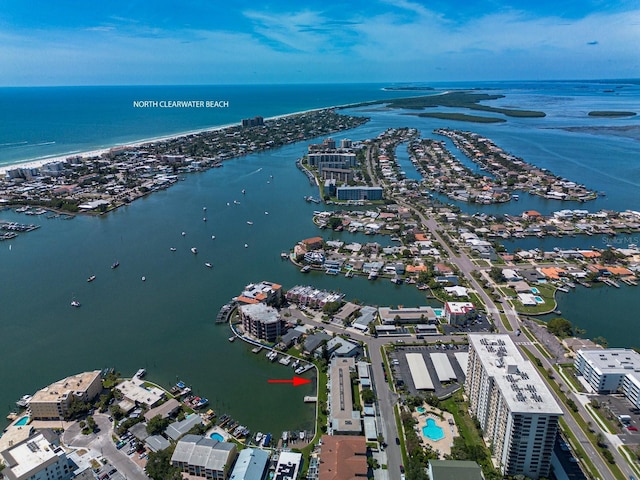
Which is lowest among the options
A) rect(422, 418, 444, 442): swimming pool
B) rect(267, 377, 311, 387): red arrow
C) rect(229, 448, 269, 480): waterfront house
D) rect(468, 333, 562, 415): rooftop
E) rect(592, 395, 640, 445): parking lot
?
rect(267, 377, 311, 387): red arrow

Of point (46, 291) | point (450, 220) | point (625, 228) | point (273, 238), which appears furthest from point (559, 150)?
point (46, 291)

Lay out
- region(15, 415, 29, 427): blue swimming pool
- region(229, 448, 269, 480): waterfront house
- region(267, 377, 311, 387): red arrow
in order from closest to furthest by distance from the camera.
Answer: region(229, 448, 269, 480): waterfront house < region(15, 415, 29, 427): blue swimming pool < region(267, 377, 311, 387): red arrow

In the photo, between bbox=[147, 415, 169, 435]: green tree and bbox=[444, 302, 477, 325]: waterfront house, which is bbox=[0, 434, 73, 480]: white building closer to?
bbox=[147, 415, 169, 435]: green tree

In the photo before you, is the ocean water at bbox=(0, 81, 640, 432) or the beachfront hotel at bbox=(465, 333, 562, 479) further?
the ocean water at bbox=(0, 81, 640, 432)

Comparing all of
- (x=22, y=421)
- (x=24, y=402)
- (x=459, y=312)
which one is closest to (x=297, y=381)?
(x=459, y=312)

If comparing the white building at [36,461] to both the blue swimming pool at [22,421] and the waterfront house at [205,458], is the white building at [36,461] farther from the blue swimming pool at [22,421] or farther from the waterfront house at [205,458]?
the waterfront house at [205,458]

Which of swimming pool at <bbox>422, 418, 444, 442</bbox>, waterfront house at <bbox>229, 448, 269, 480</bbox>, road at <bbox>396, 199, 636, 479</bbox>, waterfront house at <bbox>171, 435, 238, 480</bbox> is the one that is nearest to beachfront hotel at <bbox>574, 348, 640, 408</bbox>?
road at <bbox>396, 199, 636, 479</bbox>

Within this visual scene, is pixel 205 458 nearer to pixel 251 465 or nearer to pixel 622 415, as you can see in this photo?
pixel 251 465
